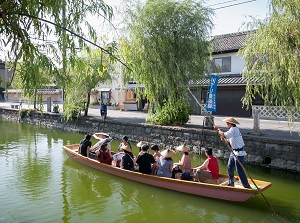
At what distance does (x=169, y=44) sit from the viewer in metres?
13.6

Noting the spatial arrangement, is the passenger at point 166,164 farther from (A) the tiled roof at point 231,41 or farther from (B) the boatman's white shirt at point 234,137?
(A) the tiled roof at point 231,41

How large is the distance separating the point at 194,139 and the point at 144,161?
5024mm

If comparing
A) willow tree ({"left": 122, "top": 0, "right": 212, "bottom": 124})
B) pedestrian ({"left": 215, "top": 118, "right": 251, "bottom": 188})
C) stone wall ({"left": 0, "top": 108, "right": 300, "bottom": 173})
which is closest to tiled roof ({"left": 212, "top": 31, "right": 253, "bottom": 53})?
willow tree ({"left": 122, "top": 0, "right": 212, "bottom": 124})

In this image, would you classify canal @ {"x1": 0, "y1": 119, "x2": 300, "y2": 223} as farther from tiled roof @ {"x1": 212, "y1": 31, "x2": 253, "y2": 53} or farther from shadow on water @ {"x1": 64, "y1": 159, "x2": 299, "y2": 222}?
tiled roof @ {"x1": 212, "y1": 31, "x2": 253, "y2": 53}

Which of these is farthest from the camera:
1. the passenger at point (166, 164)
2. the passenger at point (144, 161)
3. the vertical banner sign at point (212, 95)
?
the vertical banner sign at point (212, 95)

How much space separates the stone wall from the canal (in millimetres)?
433

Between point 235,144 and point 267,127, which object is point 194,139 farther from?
point 235,144

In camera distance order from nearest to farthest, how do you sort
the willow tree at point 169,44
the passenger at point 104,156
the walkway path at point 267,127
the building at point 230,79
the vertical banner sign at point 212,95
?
the passenger at point 104,156 < the walkway path at point 267,127 < the vertical banner sign at point 212,95 < the willow tree at point 169,44 < the building at point 230,79

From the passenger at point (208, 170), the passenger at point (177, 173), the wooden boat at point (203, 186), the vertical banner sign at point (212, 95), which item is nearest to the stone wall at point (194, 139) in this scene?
the vertical banner sign at point (212, 95)

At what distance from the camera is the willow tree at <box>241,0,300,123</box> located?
8234mm

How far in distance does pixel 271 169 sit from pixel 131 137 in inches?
297

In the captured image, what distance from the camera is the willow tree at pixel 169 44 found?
13539mm

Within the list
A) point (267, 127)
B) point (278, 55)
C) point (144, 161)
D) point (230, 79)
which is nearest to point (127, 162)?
point (144, 161)

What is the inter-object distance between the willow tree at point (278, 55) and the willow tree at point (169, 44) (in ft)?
14.6
